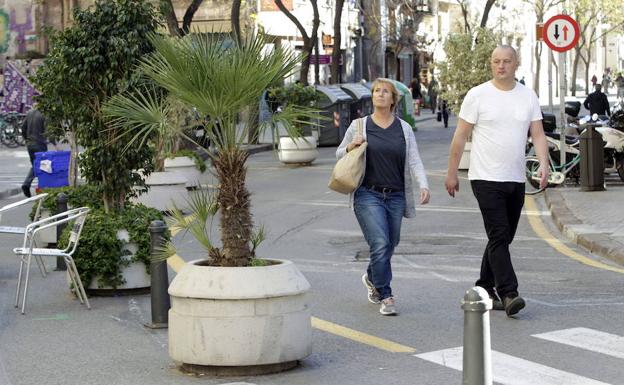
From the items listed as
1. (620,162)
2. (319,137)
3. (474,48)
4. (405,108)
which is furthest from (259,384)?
(405,108)

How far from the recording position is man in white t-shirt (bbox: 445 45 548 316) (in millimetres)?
9219

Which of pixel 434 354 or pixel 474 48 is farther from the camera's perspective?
pixel 474 48

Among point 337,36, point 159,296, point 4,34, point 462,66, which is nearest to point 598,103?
point 462,66

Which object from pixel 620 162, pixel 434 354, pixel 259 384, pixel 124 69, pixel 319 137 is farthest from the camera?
pixel 319 137

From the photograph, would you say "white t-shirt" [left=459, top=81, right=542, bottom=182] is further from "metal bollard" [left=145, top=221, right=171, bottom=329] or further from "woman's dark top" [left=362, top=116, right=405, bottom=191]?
"metal bollard" [left=145, top=221, right=171, bottom=329]

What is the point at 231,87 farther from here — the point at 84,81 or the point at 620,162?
the point at 620,162

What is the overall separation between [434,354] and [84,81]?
4.86m

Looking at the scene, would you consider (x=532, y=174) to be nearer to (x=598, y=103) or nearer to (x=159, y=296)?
(x=159, y=296)

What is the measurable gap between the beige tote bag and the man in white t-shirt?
658 millimetres

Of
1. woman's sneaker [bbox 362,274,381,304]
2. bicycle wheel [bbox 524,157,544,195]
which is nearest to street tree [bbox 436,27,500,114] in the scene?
bicycle wheel [bbox 524,157,544,195]

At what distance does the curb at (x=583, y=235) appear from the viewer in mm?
12531

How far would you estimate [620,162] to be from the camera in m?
20.8

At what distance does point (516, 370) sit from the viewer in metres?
7.51

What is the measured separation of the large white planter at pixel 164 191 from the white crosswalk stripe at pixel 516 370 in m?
10.3
